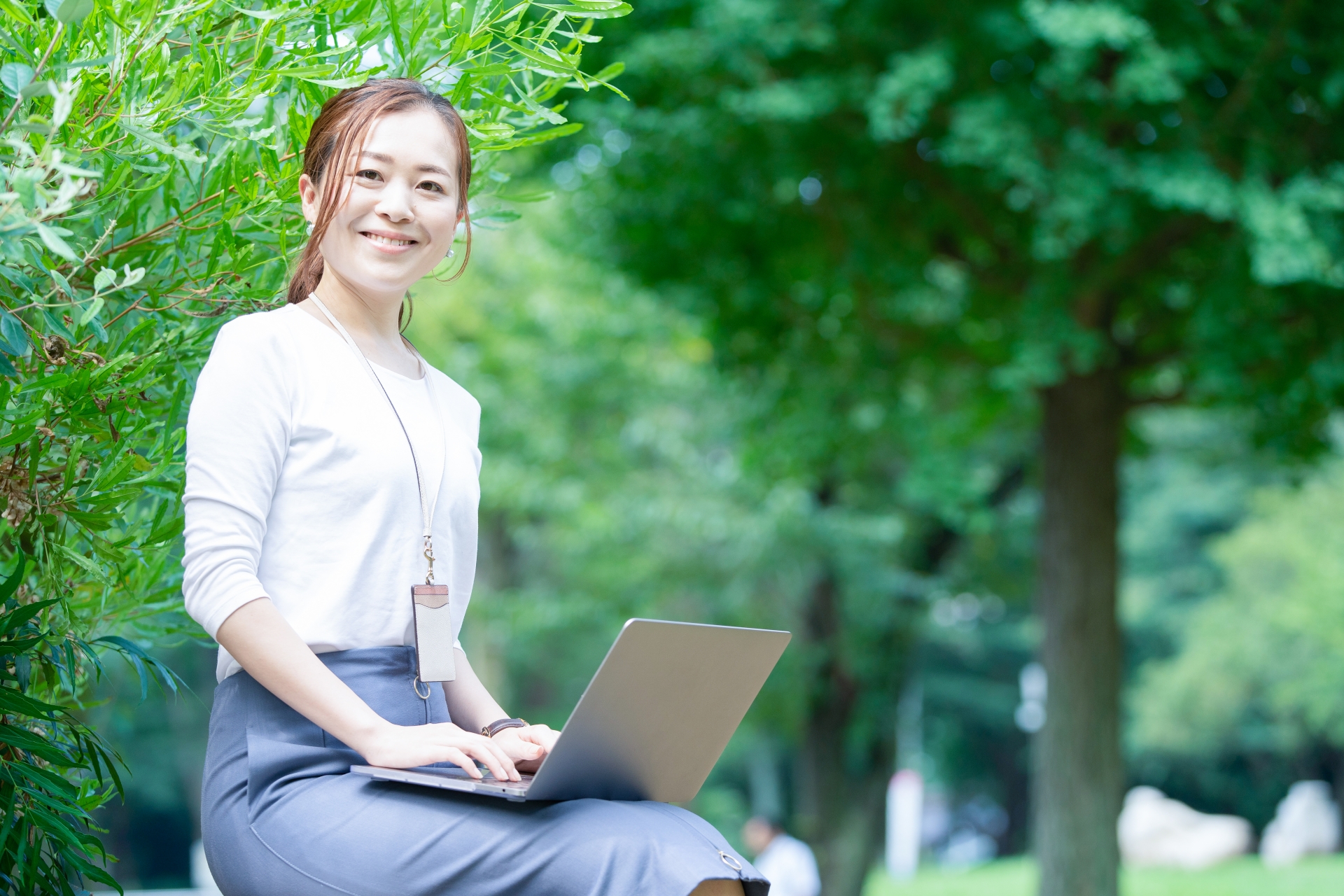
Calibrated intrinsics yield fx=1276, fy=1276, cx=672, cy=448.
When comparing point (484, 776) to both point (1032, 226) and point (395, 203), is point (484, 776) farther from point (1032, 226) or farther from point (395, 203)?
Result: point (1032, 226)

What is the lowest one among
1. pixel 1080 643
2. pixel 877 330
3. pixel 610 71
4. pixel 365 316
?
pixel 1080 643

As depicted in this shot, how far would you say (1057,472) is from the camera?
726 centimetres

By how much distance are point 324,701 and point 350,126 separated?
2.50ft

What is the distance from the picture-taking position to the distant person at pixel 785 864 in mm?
9242

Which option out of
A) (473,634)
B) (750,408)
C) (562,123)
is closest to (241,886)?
(562,123)

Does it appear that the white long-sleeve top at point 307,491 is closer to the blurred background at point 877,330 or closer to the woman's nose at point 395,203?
the woman's nose at point 395,203

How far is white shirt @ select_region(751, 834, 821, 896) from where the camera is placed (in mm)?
9234

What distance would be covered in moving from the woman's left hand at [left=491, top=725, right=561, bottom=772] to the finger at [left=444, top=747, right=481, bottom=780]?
106 mm

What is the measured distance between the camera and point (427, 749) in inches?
59.9

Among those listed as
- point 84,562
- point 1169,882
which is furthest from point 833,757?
point 84,562

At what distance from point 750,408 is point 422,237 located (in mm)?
7089

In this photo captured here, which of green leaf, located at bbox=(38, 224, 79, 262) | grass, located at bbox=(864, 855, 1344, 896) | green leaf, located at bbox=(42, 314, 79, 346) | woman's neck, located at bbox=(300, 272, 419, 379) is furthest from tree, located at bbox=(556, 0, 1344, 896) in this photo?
grass, located at bbox=(864, 855, 1344, 896)

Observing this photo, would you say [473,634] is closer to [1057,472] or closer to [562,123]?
[1057,472]

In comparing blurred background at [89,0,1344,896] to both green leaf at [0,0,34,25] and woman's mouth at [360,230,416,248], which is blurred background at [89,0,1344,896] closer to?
woman's mouth at [360,230,416,248]
